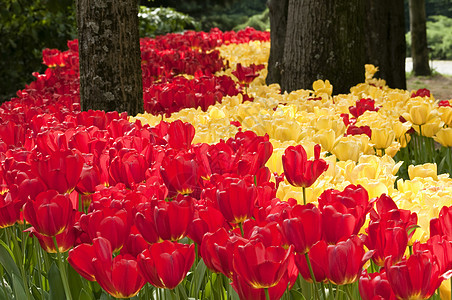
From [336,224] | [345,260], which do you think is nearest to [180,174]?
[336,224]

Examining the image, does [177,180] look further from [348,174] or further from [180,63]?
[180,63]

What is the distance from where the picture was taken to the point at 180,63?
7070 mm

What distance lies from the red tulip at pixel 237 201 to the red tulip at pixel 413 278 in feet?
1.61

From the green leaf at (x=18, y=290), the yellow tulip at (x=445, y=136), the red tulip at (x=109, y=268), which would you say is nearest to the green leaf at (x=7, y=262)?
the green leaf at (x=18, y=290)

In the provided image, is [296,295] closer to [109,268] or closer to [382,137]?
[109,268]

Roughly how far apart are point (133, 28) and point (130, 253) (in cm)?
303

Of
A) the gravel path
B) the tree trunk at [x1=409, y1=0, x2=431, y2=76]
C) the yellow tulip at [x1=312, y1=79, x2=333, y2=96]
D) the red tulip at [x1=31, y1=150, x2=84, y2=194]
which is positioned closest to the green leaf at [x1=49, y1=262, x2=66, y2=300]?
the red tulip at [x1=31, y1=150, x2=84, y2=194]

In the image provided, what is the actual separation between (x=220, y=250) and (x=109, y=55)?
10.5ft

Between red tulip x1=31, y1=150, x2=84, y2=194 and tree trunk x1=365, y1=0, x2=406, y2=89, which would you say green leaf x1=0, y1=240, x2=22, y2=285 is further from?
tree trunk x1=365, y1=0, x2=406, y2=89

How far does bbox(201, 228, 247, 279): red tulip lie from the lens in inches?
54.0

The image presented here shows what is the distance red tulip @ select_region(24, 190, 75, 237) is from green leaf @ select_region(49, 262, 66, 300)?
25 centimetres

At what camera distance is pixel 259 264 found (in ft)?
4.22

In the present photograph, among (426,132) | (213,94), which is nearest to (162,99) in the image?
(213,94)

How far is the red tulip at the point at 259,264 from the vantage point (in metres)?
1.30
